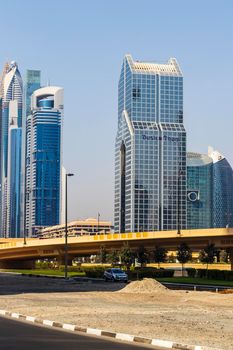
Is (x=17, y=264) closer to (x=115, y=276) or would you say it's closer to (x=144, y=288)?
(x=115, y=276)

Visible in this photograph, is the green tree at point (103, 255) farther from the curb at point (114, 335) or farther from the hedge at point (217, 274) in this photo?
A: the curb at point (114, 335)

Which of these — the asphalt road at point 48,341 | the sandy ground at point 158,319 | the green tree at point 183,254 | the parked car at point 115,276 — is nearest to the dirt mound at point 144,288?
the sandy ground at point 158,319

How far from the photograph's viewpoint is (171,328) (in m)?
18.7

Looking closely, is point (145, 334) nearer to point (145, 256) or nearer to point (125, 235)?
point (145, 256)

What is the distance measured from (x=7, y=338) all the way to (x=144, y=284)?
26.8m

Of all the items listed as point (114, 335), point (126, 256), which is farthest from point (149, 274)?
point (114, 335)

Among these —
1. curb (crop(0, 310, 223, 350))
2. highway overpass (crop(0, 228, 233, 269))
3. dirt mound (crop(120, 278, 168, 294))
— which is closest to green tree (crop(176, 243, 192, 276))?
highway overpass (crop(0, 228, 233, 269))

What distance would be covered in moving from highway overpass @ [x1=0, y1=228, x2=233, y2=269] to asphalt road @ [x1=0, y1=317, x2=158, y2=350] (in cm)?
6677

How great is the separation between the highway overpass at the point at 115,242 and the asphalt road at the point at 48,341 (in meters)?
66.8

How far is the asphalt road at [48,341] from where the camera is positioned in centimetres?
1448

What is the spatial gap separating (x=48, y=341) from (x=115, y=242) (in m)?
84.8

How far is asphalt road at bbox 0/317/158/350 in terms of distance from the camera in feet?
47.5

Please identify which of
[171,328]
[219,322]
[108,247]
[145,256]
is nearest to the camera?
[171,328]

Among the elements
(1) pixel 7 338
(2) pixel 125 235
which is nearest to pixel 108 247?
(2) pixel 125 235
